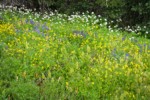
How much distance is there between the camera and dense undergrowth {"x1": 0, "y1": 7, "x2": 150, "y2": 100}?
503 cm

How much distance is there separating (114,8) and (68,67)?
691cm

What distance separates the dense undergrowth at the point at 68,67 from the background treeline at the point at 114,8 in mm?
3504

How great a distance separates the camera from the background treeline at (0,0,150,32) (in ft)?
37.2

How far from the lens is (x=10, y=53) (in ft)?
19.7

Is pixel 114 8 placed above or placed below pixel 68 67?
below

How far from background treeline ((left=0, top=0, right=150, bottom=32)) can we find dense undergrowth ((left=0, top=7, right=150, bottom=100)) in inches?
138

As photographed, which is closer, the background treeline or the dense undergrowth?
the dense undergrowth

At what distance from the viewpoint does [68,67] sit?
5969mm

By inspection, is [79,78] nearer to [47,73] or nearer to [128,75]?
[47,73]

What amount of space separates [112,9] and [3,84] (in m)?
8.14

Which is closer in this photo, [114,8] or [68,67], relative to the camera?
[68,67]

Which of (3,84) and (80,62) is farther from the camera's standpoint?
(80,62)

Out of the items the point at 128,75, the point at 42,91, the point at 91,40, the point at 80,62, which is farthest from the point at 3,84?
the point at 91,40

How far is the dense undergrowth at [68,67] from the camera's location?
503 cm
